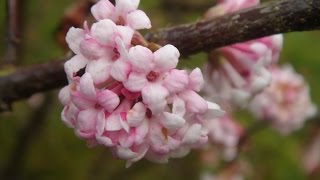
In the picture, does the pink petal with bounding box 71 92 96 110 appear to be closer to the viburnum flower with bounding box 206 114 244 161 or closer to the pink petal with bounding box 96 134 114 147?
the pink petal with bounding box 96 134 114 147

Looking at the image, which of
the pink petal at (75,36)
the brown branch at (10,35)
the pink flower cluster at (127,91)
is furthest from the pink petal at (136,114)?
the brown branch at (10,35)

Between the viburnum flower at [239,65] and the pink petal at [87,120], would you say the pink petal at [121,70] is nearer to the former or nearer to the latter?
the pink petal at [87,120]

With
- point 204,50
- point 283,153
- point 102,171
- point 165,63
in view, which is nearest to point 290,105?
point 283,153

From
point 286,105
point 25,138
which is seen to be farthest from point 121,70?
point 286,105

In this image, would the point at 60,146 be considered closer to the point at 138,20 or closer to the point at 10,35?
the point at 10,35

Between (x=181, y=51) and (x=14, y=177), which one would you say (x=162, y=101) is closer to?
(x=181, y=51)
